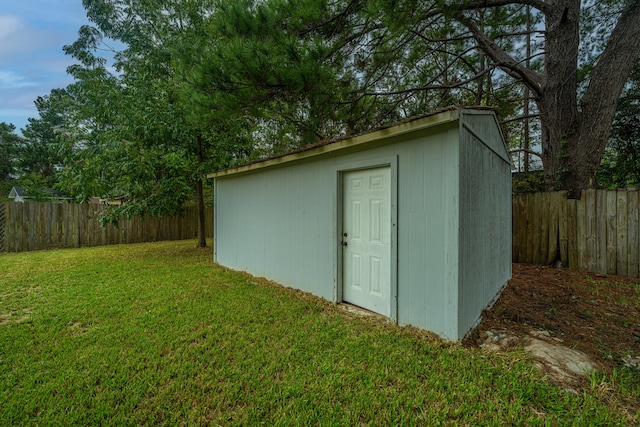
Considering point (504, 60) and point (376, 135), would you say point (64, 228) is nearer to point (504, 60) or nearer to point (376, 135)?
point (376, 135)

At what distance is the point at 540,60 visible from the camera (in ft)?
25.2

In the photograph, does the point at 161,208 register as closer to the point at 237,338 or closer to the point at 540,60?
the point at 237,338

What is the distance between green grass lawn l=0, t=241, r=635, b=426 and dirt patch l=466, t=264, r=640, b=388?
0.57 m

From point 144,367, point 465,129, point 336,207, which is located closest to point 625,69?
point 465,129

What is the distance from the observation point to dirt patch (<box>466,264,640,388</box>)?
2777 millimetres

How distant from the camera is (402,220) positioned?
3.23 m

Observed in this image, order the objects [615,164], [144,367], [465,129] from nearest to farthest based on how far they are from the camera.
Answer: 1. [144,367]
2. [465,129]
3. [615,164]

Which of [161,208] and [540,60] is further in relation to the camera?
[540,60]

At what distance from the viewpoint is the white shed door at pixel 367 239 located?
3510 millimetres

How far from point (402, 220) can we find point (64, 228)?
11.3 metres

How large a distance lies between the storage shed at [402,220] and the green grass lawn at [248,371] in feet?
1.41

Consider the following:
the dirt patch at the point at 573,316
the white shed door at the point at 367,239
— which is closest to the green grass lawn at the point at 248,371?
the white shed door at the point at 367,239

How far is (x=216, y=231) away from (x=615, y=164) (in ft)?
40.6

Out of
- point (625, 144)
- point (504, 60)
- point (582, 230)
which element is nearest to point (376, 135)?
point (504, 60)
